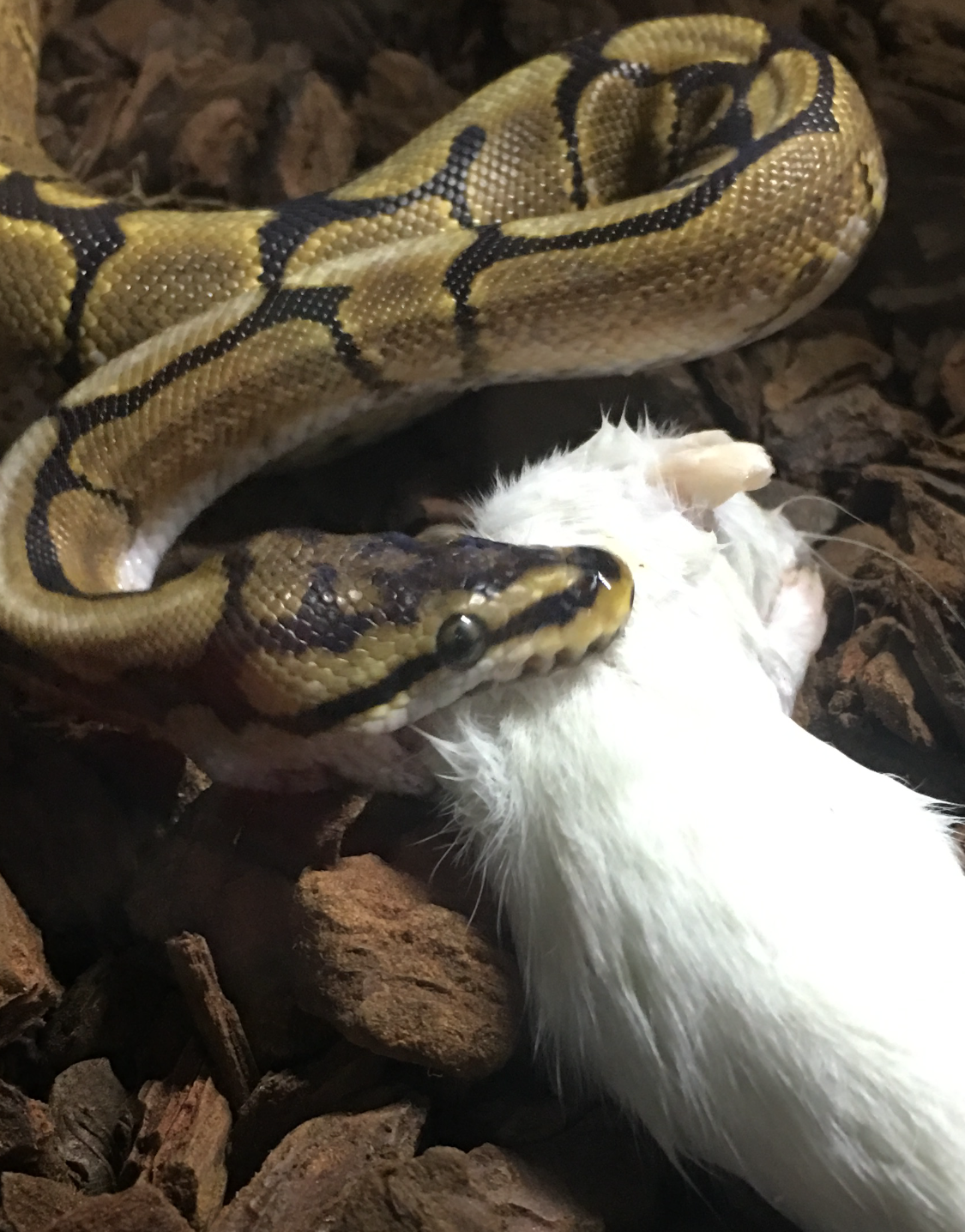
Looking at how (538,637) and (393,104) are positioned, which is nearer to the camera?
(538,637)

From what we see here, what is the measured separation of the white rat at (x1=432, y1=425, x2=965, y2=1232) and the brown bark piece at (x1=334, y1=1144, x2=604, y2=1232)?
0.18m

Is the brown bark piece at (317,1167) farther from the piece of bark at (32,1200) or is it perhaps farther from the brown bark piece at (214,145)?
the brown bark piece at (214,145)

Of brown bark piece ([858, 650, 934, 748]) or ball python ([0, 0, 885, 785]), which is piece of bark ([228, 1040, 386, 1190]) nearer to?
ball python ([0, 0, 885, 785])

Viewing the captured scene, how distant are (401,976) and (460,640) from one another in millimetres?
552

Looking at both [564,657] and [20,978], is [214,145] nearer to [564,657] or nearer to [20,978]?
[564,657]

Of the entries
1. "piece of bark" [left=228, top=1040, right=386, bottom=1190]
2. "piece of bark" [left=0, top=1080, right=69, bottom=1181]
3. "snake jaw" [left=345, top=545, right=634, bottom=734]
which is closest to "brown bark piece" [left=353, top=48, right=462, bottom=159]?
"snake jaw" [left=345, top=545, right=634, bottom=734]

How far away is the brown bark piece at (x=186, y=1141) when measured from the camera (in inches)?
58.8

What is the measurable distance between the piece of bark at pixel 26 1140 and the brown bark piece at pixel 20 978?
0.10 metres

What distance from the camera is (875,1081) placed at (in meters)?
1.28

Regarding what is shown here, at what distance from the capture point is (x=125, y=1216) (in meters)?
1.41

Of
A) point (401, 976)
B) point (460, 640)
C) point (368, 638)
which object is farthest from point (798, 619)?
point (401, 976)

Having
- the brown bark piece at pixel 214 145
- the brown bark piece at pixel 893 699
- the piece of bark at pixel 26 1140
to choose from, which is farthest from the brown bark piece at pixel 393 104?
the piece of bark at pixel 26 1140

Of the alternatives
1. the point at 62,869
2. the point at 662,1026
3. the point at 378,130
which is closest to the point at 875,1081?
the point at 662,1026

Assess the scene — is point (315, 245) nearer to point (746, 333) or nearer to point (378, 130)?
point (378, 130)
